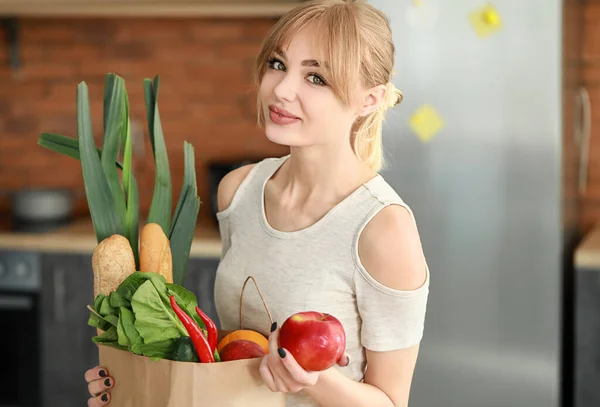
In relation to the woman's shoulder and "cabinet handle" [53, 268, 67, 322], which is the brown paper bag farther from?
"cabinet handle" [53, 268, 67, 322]

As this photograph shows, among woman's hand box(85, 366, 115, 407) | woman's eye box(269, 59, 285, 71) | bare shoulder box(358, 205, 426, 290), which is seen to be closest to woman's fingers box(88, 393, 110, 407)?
woman's hand box(85, 366, 115, 407)

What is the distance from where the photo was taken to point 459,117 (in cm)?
278

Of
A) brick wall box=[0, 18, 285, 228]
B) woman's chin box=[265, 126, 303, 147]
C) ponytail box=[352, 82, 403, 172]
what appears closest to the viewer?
woman's chin box=[265, 126, 303, 147]

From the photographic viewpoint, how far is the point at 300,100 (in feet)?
4.30

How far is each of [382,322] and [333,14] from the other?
0.45m

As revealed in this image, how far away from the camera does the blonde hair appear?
1.30m

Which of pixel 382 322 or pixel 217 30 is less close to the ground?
pixel 217 30

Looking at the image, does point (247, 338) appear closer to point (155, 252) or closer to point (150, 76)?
point (155, 252)

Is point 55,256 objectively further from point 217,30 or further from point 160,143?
point 160,143

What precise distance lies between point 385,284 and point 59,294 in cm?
224

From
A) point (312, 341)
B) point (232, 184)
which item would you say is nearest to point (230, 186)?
point (232, 184)

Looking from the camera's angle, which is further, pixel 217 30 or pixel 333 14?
pixel 217 30

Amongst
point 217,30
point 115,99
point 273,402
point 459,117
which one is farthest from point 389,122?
point 273,402

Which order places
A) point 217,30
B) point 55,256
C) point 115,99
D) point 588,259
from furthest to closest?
point 217,30 → point 55,256 → point 588,259 → point 115,99
